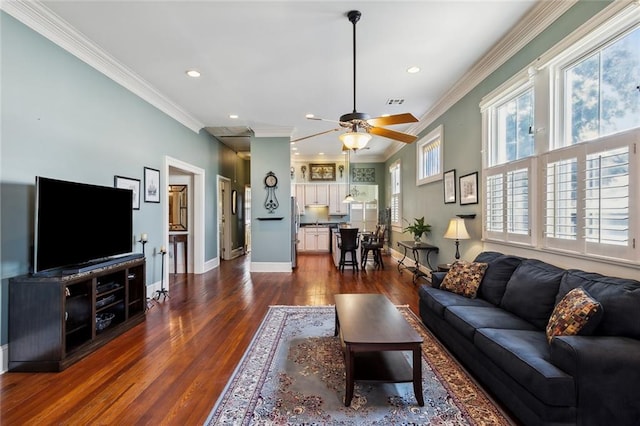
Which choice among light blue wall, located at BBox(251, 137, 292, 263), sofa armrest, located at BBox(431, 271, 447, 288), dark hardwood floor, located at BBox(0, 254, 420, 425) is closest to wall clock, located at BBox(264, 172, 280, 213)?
light blue wall, located at BBox(251, 137, 292, 263)

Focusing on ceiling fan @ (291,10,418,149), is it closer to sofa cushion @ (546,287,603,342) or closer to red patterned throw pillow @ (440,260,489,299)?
red patterned throw pillow @ (440,260,489,299)

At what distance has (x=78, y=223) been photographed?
9.17 feet

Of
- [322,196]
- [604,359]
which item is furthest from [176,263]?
[604,359]

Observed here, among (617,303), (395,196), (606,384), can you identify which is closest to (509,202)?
(617,303)

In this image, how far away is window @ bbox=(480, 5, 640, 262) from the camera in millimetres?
2000

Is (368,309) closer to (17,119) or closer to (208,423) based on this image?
(208,423)

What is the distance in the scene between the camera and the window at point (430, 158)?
17.1ft

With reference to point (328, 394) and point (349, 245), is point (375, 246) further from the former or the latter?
point (328, 394)

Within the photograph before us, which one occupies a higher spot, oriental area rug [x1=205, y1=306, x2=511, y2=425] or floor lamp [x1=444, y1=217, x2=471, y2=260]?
floor lamp [x1=444, y1=217, x2=471, y2=260]

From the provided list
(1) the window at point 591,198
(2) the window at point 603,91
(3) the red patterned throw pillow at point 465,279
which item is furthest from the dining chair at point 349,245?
(2) the window at point 603,91

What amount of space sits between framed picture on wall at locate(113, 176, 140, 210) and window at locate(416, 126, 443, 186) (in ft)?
15.4

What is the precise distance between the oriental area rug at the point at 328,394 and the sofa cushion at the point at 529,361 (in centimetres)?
36

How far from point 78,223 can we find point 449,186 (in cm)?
476

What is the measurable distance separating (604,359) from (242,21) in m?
3.55
